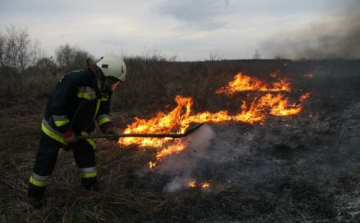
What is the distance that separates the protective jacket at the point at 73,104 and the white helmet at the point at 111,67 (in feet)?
0.55

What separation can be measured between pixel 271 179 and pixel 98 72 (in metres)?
3.24

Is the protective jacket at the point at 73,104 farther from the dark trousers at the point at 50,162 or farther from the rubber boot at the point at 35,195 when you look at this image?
the rubber boot at the point at 35,195

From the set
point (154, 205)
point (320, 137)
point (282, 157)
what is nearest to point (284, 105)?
point (320, 137)

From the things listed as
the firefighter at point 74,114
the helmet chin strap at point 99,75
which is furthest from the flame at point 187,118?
the helmet chin strap at point 99,75

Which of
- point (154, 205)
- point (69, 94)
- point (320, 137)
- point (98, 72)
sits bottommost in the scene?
point (154, 205)

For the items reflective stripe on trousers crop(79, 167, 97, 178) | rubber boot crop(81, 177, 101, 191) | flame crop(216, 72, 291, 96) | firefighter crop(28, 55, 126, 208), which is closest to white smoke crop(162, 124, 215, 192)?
rubber boot crop(81, 177, 101, 191)

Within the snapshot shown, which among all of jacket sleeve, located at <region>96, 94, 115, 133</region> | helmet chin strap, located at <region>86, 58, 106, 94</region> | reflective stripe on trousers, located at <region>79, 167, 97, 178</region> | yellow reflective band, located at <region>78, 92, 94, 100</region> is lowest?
reflective stripe on trousers, located at <region>79, 167, 97, 178</region>

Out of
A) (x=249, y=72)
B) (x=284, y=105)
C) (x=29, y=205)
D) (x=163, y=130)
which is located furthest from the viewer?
(x=249, y=72)

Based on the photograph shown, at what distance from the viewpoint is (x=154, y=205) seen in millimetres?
4441

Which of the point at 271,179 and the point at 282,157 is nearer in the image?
the point at 271,179

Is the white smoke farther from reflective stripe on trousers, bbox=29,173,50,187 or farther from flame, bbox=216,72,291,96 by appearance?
flame, bbox=216,72,291,96

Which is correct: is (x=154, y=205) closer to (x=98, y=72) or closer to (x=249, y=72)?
(x=98, y=72)

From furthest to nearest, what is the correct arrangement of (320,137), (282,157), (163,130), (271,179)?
(163,130)
(320,137)
(282,157)
(271,179)

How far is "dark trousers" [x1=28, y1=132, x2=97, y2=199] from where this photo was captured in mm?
3998
